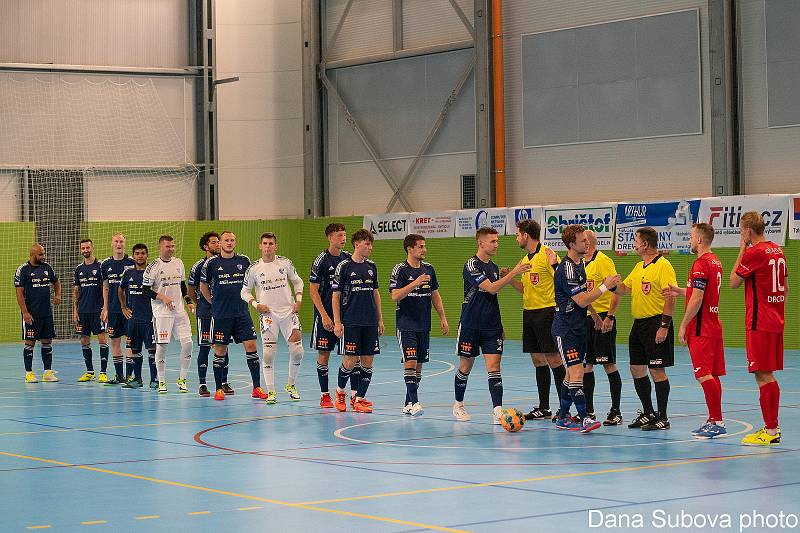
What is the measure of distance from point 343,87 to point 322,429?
23.2 meters

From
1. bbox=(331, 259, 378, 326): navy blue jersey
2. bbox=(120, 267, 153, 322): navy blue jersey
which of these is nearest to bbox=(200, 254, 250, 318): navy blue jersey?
bbox=(120, 267, 153, 322): navy blue jersey

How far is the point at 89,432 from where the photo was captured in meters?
14.5

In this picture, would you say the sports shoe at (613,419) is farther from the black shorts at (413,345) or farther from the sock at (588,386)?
the black shorts at (413,345)

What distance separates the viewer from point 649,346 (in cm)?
1363

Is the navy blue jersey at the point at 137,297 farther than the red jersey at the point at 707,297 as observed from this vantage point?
Yes

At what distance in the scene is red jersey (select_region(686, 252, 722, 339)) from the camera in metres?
12.8

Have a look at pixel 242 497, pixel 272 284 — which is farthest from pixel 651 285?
pixel 272 284

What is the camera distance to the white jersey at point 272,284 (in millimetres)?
17609

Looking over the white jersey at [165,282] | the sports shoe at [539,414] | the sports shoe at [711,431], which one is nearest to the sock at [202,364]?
the white jersey at [165,282]

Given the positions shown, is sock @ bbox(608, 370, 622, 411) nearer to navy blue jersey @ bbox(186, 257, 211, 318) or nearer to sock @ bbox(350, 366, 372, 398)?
sock @ bbox(350, 366, 372, 398)

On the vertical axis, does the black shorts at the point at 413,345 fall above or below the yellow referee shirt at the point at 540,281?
below

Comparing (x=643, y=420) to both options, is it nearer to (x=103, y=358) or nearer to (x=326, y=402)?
(x=326, y=402)

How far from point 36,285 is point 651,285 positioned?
12546mm

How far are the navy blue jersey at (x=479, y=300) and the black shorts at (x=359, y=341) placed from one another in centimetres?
176
